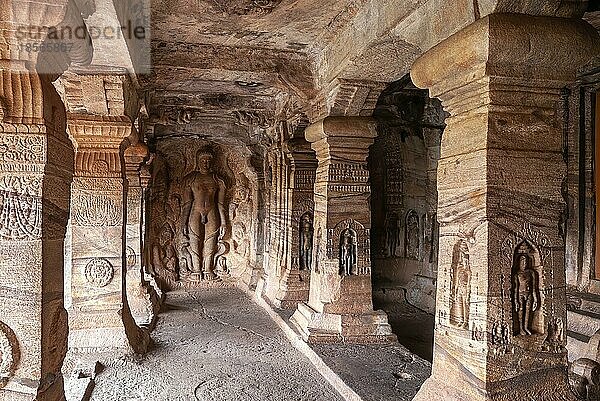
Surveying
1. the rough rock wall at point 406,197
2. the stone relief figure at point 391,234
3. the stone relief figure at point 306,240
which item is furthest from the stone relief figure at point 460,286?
the stone relief figure at point 391,234

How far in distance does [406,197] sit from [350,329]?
4564 mm

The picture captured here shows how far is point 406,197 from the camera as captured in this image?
403 inches

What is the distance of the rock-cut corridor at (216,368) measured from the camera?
5055 millimetres

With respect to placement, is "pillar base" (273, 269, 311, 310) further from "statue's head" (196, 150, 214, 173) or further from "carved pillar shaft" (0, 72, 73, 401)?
"carved pillar shaft" (0, 72, 73, 401)

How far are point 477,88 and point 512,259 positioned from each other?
3.34ft

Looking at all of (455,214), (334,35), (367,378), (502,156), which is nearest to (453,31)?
(502,156)

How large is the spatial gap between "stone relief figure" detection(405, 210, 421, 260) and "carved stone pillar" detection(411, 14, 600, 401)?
696cm

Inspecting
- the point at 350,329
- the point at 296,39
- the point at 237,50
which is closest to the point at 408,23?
the point at 296,39

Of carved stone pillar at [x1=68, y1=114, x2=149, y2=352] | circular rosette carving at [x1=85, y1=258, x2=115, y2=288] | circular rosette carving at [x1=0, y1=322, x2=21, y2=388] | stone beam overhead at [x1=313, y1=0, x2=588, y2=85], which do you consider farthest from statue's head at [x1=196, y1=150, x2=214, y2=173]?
circular rosette carving at [x1=0, y1=322, x2=21, y2=388]

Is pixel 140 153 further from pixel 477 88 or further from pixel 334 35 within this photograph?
pixel 477 88

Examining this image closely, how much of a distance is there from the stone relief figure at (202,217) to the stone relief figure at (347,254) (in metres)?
6.35

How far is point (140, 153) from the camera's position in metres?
8.29

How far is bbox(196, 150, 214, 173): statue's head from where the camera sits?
40.2 feet

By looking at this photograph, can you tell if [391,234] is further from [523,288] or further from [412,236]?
[523,288]
